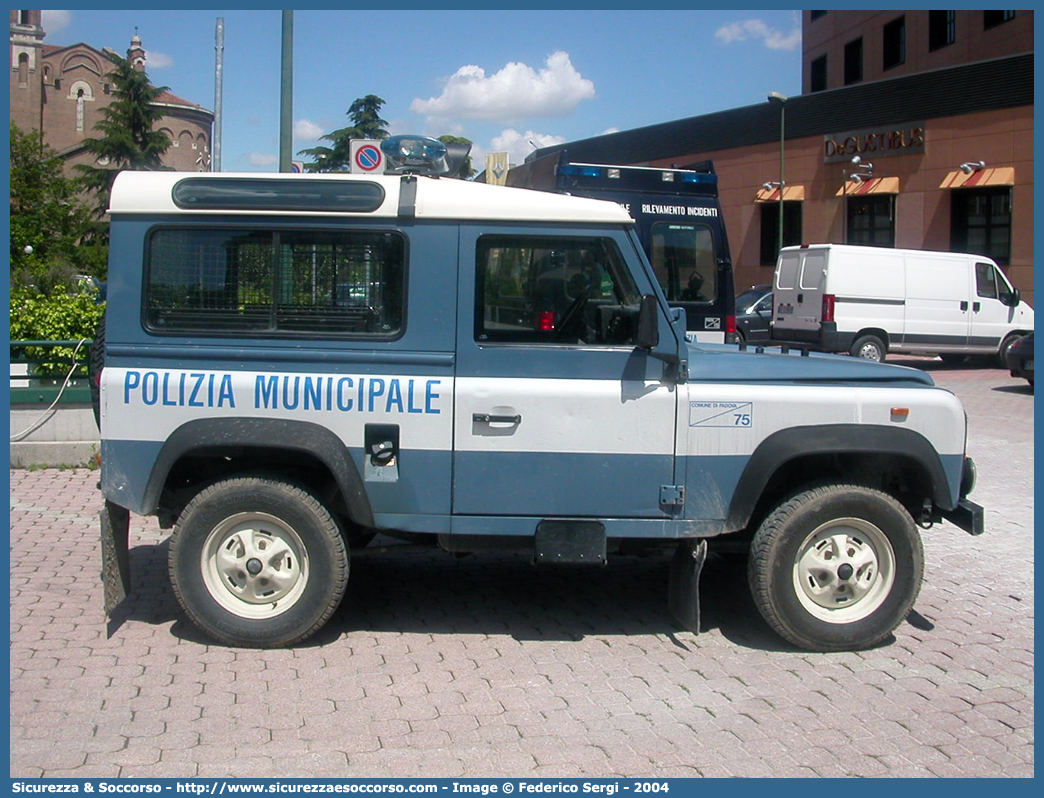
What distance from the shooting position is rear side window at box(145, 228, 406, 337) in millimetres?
4984

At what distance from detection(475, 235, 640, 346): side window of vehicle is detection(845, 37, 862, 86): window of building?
1570 inches

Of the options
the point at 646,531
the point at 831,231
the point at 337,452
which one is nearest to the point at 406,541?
the point at 337,452

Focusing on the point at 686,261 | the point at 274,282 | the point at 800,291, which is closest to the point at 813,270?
the point at 800,291

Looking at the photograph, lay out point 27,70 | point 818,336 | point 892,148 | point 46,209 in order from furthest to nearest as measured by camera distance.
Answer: point 27,70 < point 46,209 < point 892,148 < point 818,336

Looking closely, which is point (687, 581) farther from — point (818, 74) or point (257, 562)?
point (818, 74)

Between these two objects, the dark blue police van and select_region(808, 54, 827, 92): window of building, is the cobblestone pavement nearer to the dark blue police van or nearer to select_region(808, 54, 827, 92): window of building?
the dark blue police van

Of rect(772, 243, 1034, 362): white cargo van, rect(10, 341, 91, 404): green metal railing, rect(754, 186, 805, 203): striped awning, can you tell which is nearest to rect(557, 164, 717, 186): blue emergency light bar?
rect(10, 341, 91, 404): green metal railing

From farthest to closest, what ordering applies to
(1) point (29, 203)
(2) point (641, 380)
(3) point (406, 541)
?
(1) point (29, 203) < (3) point (406, 541) < (2) point (641, 380)

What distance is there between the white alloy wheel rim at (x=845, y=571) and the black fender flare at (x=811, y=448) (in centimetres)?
38

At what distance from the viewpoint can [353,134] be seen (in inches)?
570

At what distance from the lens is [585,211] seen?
4984mm

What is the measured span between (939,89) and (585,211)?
28323mm

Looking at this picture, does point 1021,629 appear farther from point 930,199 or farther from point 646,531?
point 930,199

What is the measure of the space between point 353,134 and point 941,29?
28296 mm
